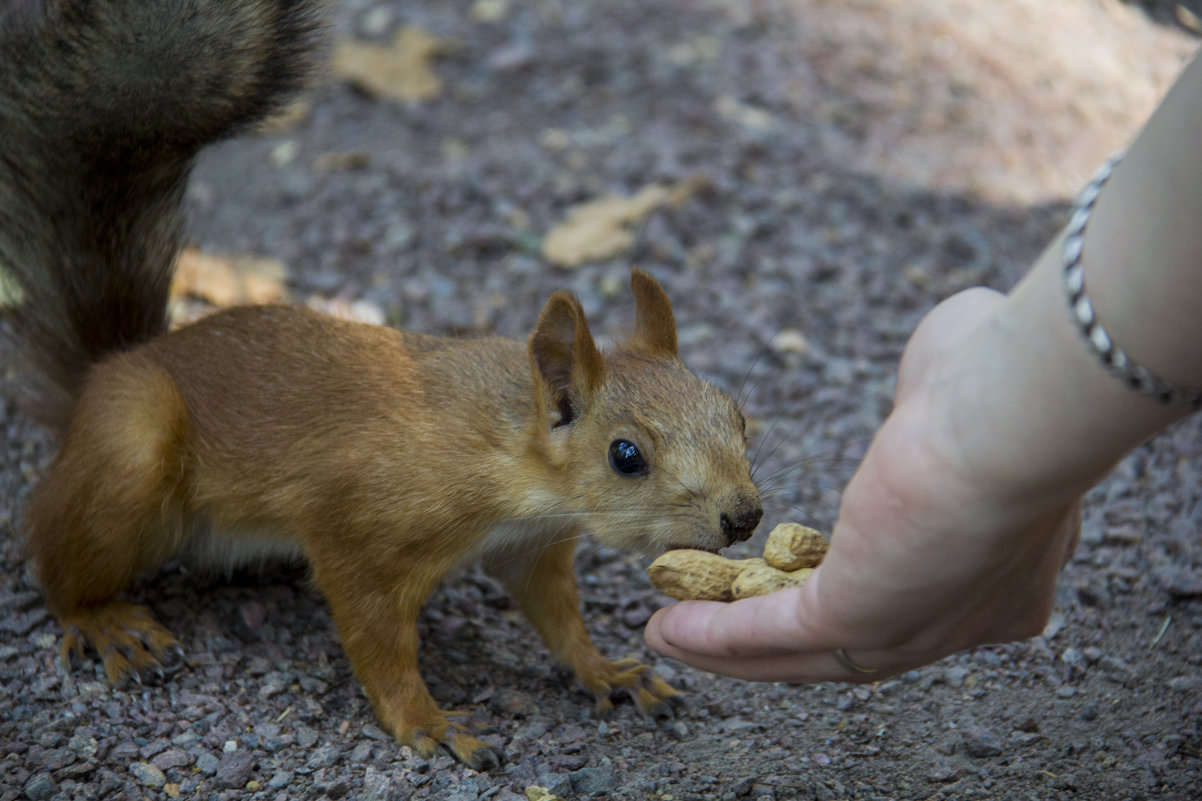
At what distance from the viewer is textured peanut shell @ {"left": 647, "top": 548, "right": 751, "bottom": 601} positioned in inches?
72.2

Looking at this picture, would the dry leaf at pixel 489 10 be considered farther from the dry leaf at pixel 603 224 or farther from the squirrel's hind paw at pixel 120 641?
Answer: the squirrel's hind paw at pixel 120 641

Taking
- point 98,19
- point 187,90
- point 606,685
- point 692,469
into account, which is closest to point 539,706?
point 606,685

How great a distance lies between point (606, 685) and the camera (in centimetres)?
221

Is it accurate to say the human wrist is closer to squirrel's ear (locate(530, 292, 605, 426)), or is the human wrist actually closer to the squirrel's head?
the squirrel's head

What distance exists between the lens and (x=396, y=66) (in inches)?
168

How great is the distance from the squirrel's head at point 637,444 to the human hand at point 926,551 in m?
0.28

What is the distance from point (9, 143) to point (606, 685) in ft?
5.07

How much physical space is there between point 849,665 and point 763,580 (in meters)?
0.32

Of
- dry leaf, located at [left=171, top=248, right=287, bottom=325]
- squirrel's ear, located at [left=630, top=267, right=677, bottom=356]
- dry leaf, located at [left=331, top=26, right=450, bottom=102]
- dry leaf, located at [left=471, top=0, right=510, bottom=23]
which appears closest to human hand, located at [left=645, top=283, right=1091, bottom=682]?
squirrel's ear, located at [left=630, top=267, right=677, bottom=356]

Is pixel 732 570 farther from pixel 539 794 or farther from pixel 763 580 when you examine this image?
pixel 539 794

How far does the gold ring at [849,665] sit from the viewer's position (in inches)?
59.0

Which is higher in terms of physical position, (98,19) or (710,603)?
(98,19)

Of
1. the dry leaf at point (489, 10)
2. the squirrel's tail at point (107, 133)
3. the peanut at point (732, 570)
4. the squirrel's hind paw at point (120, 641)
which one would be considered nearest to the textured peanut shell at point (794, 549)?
the peanut at point (732, 570)

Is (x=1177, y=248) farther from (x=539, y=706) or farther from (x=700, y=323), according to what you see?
(x=700, y=323)
